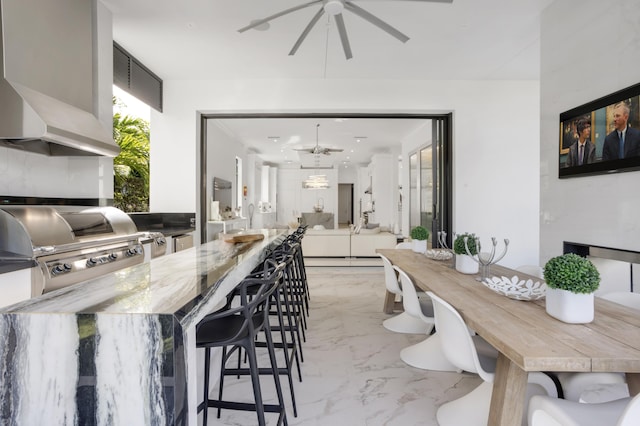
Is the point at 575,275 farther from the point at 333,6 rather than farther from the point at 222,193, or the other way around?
the point at 222,193

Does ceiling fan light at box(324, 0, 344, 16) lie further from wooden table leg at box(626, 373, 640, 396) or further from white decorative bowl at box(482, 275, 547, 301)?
wooden table leg at box(626, 373, 640, 396)

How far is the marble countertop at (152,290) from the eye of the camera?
1159mm

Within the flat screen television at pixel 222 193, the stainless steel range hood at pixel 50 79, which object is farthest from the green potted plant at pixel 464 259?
the flat screen television at pixel 222 193

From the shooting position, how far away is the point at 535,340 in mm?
1399

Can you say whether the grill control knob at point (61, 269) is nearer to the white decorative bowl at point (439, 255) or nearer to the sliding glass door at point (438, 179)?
the white decorative bowl at point (439, 255)

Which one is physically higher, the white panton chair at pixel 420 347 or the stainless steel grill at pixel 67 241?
the stainless steel grill at pixel 67 241

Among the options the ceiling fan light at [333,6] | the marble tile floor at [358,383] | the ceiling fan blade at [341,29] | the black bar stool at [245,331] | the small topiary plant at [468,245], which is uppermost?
the ceiling fan light at [333,6]

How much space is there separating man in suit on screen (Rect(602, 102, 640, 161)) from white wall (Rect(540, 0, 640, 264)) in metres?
0.15

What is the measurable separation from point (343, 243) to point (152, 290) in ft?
18.5

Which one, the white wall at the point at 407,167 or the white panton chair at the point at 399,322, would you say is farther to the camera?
the white wall at the point at 407,167

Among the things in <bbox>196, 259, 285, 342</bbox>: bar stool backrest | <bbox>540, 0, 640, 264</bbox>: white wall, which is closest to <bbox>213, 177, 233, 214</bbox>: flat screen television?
<bbox>540, 0, 640, 264</bbox>: white wall

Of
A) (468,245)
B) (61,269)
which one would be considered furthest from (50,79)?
(468,245)

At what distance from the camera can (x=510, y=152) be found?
5.23 m

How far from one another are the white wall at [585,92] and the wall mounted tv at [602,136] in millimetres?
71
